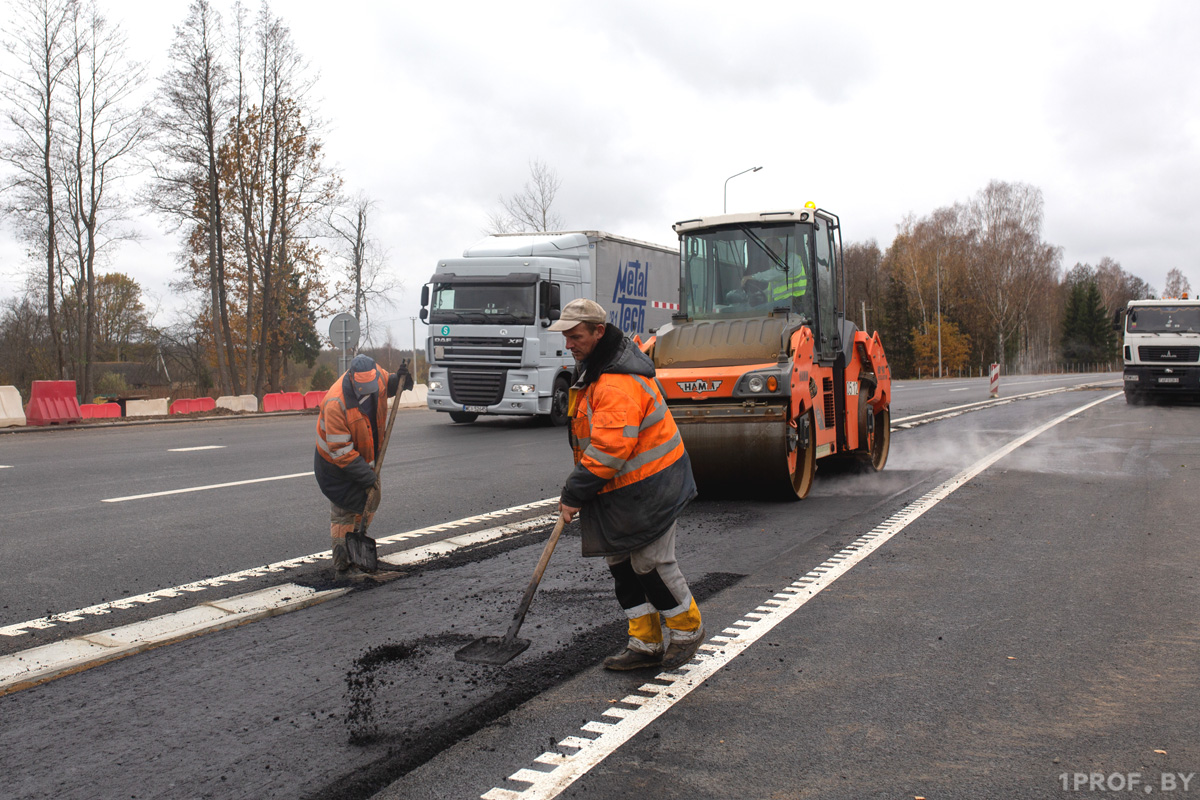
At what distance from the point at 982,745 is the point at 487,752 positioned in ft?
5.75

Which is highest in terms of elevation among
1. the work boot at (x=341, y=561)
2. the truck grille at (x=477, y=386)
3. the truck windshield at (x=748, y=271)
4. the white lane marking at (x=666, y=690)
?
the truck windshield at (x=748, y=271)

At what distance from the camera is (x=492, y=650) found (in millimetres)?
4078

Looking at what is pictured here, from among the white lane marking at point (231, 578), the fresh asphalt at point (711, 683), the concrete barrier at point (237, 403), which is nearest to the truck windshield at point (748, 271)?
the fresh asphalt at point (711, 683)

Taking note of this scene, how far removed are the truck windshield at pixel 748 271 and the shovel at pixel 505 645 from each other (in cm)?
554

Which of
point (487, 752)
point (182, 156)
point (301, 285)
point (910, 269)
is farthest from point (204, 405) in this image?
point (910, 269)

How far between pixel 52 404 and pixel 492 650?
18210 millimetres

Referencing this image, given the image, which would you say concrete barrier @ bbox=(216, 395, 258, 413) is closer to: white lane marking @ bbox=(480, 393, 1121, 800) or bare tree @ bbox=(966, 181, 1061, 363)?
white lane marking @ bbox=(480, 393, 1121, 800)

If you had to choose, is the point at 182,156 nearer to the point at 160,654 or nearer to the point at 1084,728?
the point at 160,654

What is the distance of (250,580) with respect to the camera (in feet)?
18.6

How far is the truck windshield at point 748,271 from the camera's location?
30.3 ft

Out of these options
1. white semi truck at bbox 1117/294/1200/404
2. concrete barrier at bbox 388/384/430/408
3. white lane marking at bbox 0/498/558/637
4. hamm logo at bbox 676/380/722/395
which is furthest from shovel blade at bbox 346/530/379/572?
white semi truck at bbox 1117/294/1200/404

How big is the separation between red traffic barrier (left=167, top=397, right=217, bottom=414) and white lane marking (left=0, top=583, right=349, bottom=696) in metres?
20.1

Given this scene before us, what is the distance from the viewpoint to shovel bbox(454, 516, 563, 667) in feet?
13.2

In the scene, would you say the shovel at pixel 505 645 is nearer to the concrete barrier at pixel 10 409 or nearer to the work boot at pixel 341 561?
the work boot at pixel 341 561
